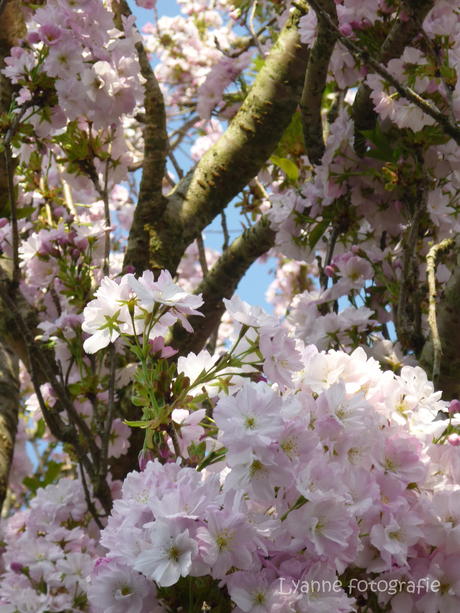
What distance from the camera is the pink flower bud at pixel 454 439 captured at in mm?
809

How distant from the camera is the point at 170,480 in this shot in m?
0.63

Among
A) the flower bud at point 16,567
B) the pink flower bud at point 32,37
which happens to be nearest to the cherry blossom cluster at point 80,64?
the pink flower bud at point 32,37

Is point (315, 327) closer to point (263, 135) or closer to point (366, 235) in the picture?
point (366, 235)

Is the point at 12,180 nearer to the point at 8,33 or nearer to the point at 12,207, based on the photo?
the point at 12,207

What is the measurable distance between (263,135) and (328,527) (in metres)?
1.40

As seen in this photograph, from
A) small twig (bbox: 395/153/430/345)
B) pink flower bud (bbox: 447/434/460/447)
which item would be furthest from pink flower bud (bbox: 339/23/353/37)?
pink flower bud (bbox: 447/434/460/447)

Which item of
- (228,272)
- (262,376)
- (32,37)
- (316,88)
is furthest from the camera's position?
(228,272)

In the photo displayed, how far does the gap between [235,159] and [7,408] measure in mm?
1126

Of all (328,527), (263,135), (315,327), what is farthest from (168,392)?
(263,135)

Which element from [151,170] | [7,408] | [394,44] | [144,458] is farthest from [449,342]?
[7,408]

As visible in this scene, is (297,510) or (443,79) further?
(443,79)

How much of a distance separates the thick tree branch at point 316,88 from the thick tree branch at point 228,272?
0.33m

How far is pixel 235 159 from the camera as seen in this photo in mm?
1775

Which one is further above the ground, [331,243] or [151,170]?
[151,170]
